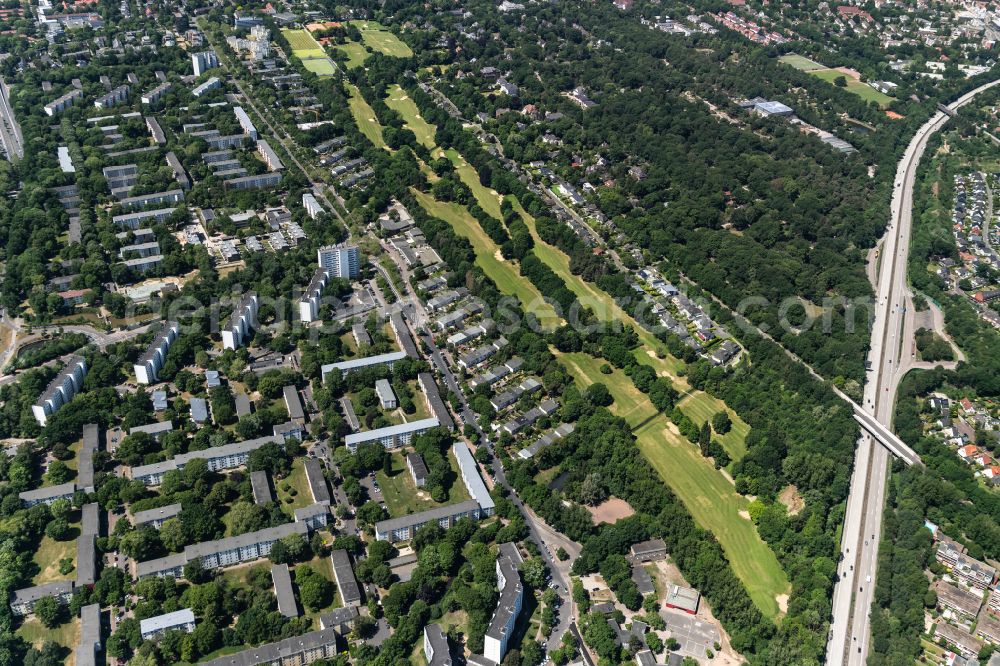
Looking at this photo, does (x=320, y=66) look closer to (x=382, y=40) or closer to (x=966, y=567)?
(x=382, y=40)

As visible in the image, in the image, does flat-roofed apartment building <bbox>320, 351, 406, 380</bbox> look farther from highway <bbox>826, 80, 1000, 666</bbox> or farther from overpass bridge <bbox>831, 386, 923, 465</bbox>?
overpass bridge <bbox>831, 386, 923, 465</bbox>

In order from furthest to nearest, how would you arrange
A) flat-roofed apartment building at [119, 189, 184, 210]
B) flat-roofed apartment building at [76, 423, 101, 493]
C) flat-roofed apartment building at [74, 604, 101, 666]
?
flat-roofed apartment building at [119, 189, 184, 210] < flat-roofed apartment building at [76, 423, 101, 493] < flat-roofed apartment building at [74, 604, 101, 666]

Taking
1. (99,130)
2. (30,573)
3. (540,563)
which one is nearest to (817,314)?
(540,563)

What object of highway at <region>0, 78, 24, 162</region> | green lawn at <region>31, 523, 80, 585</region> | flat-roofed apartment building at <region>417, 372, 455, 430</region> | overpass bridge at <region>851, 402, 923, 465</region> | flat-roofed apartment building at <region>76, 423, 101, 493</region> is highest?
overpass bridge at <region>851, 402, 923, 465</region>

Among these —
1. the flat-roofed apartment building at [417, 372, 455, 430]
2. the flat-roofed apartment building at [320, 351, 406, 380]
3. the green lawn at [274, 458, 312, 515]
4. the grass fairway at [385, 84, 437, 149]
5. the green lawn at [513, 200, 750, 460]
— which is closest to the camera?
the green lawn at [274, 458, 312, 515]

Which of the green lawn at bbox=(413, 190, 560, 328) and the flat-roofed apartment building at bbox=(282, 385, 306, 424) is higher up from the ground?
the flat-roofed apartment building at bbox=(282, 385, 306, 424)

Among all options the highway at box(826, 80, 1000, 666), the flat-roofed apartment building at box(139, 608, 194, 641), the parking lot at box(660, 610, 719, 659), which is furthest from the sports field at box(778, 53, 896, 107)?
the flat-roofed apartment building at box(139, 608, 194, 641)
